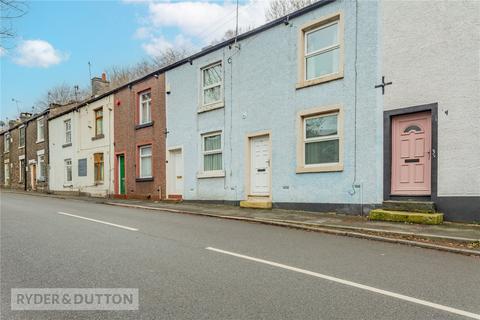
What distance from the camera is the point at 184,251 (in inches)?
255

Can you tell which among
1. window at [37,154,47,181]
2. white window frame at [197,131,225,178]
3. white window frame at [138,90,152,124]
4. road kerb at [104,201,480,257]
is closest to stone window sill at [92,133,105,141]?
white window frame at [138,90,152,124]

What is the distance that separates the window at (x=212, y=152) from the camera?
49.5 feet

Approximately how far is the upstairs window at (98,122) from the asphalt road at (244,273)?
15.9 metres

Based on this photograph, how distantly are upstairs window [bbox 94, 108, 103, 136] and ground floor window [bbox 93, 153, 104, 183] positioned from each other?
1.38 m

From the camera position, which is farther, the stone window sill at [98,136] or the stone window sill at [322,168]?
the stone window sill at [98,136]

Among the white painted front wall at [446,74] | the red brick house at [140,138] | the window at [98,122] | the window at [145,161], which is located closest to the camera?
the white painted front wall at [446,74]

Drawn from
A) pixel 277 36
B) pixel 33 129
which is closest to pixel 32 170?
pixel 33 129

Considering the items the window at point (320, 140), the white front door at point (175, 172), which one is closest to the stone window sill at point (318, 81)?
the window at point (320, 140)

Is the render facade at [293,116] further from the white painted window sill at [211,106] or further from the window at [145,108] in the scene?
the window at [145,108]

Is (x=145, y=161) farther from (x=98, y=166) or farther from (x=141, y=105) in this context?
(x=98, y=166)

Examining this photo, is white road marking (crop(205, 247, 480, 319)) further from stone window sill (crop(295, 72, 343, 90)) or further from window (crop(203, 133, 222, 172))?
window (crop(203, 133, 222, 172))

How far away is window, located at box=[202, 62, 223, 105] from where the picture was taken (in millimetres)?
15234

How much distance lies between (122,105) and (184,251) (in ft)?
→ 53.0

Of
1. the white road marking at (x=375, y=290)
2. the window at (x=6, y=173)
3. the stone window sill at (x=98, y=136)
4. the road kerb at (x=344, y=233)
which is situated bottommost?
the white road marking at (x=375, y=290)
